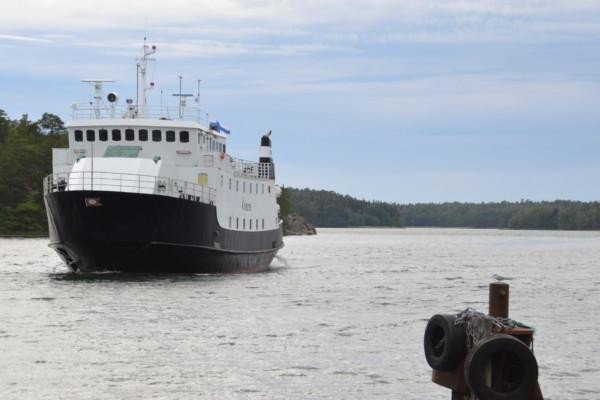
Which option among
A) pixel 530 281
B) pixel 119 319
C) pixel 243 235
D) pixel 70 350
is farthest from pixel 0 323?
pixel 530 281

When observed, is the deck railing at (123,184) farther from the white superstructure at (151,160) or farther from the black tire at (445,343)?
the black tire at (445,343)

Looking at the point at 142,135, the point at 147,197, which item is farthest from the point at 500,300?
the point at 142,135

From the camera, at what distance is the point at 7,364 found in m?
21.0

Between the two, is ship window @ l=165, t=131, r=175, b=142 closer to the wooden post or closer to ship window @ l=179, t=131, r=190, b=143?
ship window @ l=179, t=131, r=190, b=143

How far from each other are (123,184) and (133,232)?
9.41 feet

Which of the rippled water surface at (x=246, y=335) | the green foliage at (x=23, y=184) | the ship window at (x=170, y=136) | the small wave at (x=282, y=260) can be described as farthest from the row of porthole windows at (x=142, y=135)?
the green foliage at (x=23, y=184)

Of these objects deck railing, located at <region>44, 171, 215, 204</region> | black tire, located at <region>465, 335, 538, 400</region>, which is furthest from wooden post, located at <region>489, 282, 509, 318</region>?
deck railing, located at <region>44, 171, 215, 204</region>

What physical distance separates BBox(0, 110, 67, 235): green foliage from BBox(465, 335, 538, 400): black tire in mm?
110804

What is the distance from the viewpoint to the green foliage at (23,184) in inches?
4833

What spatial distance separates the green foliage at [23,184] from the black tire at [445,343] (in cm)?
10927

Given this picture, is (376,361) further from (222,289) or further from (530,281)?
(530,281)

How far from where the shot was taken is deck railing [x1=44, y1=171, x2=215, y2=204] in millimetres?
40969

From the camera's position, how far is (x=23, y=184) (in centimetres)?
12925

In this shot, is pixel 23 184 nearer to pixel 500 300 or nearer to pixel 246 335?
pixel 246 335
